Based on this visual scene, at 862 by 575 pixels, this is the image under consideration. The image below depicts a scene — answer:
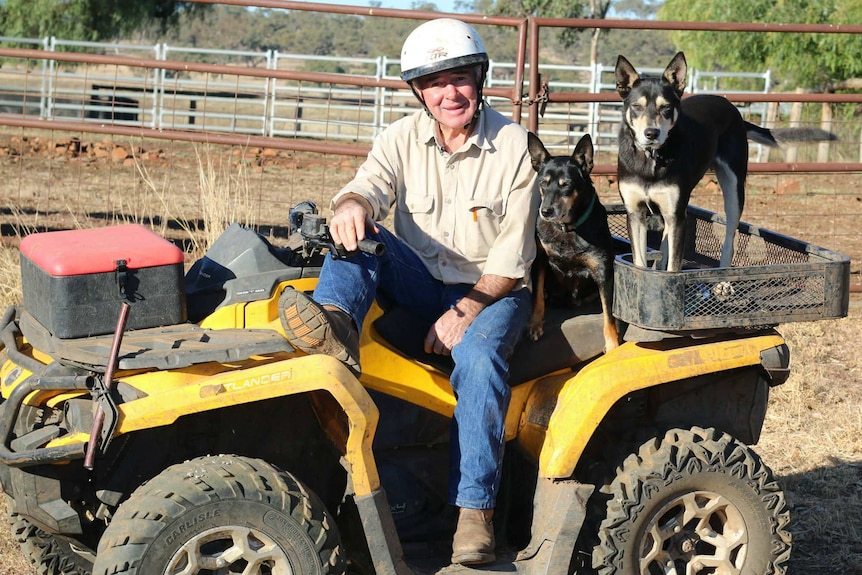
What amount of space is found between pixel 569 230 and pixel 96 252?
1646mm

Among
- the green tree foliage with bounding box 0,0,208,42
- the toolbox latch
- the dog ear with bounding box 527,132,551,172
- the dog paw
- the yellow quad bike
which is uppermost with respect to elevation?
the green tree foliage with bounding box 0,0,208,42

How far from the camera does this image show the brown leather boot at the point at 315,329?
2811 mm

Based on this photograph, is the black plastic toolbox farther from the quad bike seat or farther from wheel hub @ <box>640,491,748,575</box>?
wheel hub @ <box>640,491,748,575</box>

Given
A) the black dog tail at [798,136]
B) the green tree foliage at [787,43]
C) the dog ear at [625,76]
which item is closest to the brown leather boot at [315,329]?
the dog ear at [625,76]

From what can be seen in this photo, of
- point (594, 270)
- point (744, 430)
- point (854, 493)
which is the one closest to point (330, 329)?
point (594, 270)

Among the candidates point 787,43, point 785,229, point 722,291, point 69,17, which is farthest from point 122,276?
point 69,17

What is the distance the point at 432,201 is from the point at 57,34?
24.7 meters

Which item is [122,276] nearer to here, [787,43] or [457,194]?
[457,194]

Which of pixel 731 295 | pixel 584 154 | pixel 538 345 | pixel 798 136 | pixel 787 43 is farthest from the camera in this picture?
pixel 787 43

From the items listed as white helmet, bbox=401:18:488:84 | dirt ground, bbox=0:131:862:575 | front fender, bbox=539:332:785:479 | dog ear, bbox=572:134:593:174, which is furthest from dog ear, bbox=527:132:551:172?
dirt ground, bbox=0:131:862:575

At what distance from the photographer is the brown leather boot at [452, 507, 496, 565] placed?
304 centimetres

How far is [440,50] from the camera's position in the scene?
3375mm

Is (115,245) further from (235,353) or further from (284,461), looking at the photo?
(284,461)

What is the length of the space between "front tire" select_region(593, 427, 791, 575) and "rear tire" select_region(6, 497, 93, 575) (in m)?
1.64
